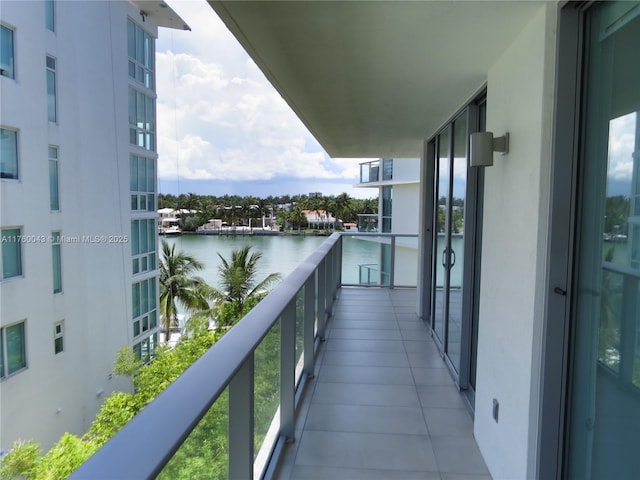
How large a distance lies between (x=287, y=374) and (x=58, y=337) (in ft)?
60.7

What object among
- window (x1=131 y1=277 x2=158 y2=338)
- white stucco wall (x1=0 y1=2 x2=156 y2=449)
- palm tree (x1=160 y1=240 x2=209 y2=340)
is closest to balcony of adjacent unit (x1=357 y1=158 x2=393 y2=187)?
palm tree (x1=160 y1=240 x2=209 y2=340)

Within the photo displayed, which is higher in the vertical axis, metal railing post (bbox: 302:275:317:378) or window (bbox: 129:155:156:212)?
window (bbox: 129:155:156:212)

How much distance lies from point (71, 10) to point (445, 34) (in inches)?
866

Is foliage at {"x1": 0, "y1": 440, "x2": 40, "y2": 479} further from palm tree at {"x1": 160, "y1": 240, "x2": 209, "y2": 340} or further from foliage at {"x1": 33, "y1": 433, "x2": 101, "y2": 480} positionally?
palm tree at {"x1": 160, "y1": 240, "x2": 209, "y2": 340}

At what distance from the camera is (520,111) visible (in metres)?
1.88

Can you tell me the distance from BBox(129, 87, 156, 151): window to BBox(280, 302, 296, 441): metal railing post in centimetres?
2388

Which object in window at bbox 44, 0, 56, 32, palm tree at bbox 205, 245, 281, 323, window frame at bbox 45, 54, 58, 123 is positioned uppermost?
window at bbox 44, 0, 56, 32

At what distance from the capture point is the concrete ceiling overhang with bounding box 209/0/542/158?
5.37ft

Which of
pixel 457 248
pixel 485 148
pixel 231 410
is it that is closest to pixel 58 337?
pixel 457 248

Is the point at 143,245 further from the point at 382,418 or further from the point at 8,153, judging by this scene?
the point at 382,418

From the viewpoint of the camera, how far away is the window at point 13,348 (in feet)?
47.9

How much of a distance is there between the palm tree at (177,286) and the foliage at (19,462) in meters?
10.8

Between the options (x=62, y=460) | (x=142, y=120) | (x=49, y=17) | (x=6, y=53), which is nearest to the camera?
(x=62, y=460)

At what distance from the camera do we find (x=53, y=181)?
17.4 m
